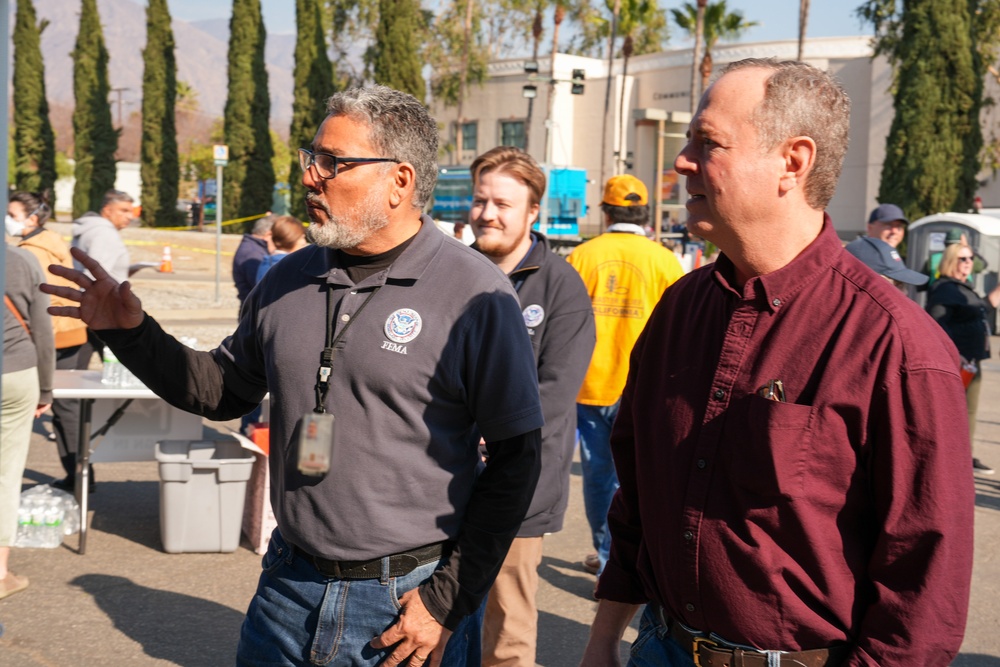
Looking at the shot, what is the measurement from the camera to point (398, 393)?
2457mm

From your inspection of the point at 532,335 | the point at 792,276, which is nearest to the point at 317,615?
the point at 792,276

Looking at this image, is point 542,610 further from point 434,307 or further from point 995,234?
point 995,234

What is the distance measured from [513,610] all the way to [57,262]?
4.69 m

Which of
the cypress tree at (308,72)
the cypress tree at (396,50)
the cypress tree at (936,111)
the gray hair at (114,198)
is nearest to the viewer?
the gray hair at (114,198)

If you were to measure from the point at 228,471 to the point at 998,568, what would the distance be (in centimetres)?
465

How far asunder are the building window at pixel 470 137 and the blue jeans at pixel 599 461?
51639mm

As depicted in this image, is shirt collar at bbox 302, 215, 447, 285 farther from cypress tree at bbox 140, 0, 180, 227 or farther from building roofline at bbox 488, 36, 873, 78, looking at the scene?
cypress tree at bbox 140, 0, 180, 227

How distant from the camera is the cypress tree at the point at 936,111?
1142 inches

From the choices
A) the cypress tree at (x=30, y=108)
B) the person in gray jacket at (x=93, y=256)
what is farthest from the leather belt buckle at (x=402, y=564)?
the cypress tree at (x=30, y=108)

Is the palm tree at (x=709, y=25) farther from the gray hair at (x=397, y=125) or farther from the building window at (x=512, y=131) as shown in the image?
the gray hair at (x=397, y=125)

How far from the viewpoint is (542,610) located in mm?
5559

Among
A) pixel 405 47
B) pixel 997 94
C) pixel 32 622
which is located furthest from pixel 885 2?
pixel 32 622

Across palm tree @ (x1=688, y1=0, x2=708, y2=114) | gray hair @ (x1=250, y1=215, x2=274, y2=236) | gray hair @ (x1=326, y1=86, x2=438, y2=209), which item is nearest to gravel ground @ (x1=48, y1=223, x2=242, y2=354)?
gray hair @ (x1=250, y1=215, x2=274, y2=236)

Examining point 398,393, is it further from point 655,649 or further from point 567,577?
point 567,577
